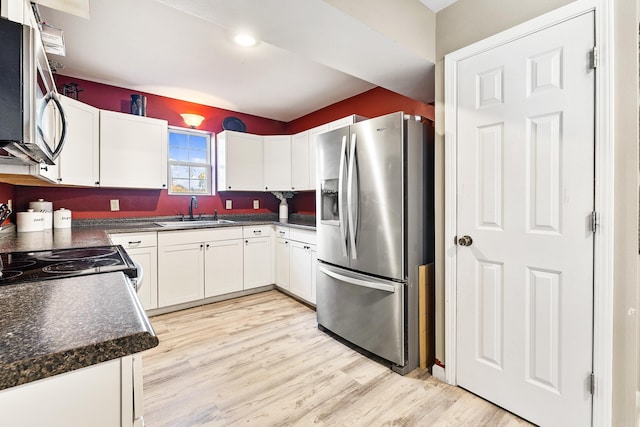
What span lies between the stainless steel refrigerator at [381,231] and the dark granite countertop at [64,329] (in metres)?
1.62

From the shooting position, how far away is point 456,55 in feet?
6.07

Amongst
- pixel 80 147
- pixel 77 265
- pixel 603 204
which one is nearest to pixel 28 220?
pixel 80 147

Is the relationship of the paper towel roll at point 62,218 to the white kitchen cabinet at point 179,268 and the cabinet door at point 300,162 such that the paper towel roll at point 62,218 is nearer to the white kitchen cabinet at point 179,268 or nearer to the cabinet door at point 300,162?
the white kitchen cabinet at point 179,268

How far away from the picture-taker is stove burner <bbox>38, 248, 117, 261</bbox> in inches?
55.6

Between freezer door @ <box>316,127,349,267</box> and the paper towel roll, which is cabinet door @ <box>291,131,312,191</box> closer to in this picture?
freezer door @ <box>316,127,349,267</box>

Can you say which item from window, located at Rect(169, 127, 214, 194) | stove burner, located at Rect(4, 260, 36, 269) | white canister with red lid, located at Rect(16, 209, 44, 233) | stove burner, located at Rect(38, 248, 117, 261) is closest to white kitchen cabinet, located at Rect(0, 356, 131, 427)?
stove burner, located at Rect(4, 260, 36, 269)

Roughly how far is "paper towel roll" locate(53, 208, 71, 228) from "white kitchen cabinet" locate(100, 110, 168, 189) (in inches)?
15.8

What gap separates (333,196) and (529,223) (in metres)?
1.41

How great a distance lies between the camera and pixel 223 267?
3438 mm

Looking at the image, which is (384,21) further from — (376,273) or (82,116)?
(82,116)

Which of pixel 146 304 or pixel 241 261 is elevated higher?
pixel 241 261

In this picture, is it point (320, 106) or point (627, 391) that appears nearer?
point (627, 391)

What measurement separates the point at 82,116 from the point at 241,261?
6.87ft

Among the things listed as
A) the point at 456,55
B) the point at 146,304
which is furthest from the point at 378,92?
the point at 146,304
